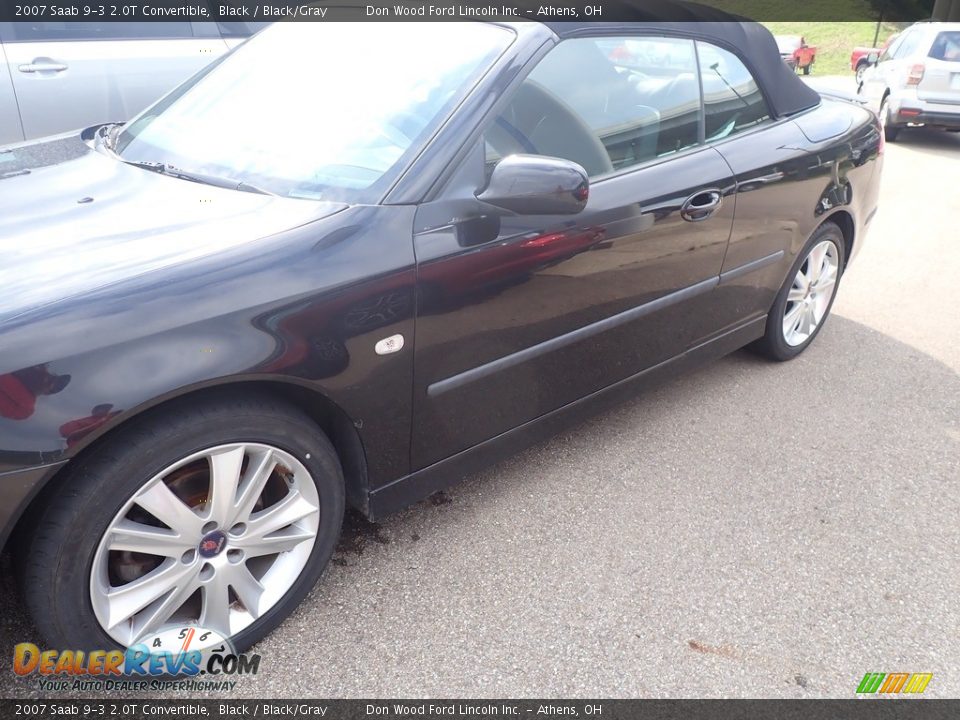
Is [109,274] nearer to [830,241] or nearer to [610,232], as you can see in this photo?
[610,232]

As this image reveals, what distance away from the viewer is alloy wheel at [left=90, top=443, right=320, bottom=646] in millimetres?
1736

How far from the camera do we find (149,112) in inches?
110

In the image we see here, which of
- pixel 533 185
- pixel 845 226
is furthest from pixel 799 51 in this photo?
pixel 533 185

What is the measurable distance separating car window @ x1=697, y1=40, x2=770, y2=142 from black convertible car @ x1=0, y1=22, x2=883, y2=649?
14 millimetres

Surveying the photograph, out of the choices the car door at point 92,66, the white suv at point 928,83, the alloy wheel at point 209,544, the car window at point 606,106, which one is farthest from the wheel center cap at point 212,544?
the white suv at point 928,83

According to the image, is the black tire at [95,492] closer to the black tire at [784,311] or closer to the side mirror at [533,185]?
the side mirror at [533,185]

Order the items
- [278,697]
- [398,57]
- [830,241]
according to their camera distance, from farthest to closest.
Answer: [830,241] → [398,57] → [278,697]

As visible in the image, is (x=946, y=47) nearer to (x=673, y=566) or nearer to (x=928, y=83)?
(x=928, y=83)

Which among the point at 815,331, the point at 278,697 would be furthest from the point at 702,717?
the point at 815,331

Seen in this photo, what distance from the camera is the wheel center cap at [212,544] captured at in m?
1.86

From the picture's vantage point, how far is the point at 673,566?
7.93 feet

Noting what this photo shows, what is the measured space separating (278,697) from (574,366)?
1324mm

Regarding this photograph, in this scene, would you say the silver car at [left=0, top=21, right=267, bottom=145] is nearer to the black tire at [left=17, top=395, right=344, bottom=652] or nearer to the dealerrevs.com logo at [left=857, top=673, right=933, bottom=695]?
the black tire at [left=17, top=395, right=344, bottom=652]

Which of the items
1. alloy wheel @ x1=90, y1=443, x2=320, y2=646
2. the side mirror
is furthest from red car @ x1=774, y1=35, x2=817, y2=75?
alloy wheel @ x1=90, y1=443, x2=320, y2=646
